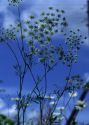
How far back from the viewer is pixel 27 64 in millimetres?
23344

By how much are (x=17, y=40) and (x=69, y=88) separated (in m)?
4.56

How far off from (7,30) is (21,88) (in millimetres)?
4946

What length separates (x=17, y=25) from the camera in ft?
80.4

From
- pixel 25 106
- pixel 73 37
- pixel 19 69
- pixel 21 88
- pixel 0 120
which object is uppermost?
pixel 73 37

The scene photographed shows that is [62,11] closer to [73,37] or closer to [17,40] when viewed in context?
[73,37]

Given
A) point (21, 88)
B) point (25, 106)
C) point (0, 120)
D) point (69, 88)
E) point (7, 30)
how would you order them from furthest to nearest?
point (7, 30) → point (69, 88) → point (21, 88) → point (25, 106) → point (0, 120)

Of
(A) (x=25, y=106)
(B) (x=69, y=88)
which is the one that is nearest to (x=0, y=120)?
(A) (x=25, y=106)

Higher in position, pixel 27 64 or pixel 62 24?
pixel 62 24

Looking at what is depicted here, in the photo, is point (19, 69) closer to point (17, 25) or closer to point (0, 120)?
point (17, 25)

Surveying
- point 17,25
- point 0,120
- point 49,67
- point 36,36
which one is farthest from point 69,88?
point 0,120

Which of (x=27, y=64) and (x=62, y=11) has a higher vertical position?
(x=62, y=11)

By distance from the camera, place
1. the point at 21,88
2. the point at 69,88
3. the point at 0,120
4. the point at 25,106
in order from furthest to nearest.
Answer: the point at 69,88 < the point at 21,88 < the point at 25,106 < the point at 0,120

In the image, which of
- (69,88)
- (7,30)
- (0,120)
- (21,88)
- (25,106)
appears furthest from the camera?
(7,30)

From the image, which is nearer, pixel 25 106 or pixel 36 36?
pixel 25 106
